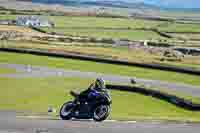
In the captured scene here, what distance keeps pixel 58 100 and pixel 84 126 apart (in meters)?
12.9

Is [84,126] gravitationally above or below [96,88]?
below

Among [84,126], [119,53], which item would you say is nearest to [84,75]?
[84,126]

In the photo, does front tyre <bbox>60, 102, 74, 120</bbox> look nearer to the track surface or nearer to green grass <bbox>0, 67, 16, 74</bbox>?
the track surface

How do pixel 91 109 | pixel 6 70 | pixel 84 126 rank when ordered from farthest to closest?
1. pixel 6 70
2. pixel 91 109
3. pixel 84 126

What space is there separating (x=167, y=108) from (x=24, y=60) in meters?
24.4

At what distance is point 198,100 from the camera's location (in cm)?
3350

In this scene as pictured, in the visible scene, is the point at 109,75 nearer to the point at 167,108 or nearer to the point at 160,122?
the point at 167,108

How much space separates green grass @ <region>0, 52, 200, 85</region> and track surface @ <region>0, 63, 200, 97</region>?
188cm

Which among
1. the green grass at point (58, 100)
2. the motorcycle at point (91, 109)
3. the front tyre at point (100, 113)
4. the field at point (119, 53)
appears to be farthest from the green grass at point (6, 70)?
the front tyre at point (100, 113)

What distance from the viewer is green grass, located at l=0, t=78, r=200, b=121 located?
26.7 metres

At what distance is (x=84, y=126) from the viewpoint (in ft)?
57.0

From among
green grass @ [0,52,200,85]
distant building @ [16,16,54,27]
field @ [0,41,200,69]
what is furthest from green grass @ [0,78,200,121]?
distant building @ [16,16,54,27]

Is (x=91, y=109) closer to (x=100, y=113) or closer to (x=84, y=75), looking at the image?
(x=100, y=113)

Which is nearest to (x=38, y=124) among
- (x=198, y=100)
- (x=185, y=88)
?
(x=198, y=100)
